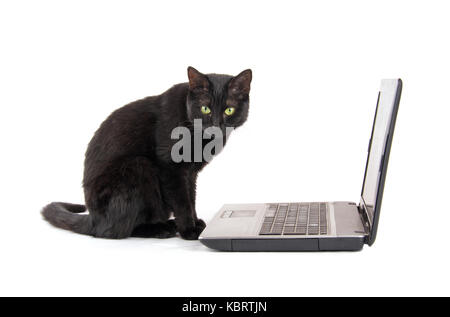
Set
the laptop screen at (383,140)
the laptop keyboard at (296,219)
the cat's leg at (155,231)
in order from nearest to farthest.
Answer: the laptop screen at (383,140), the laptop keyboard at (296,219), the cat's leg at (155,231)

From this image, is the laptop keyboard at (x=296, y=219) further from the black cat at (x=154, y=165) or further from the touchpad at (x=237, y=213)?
the black cat at (x=154, y=165)

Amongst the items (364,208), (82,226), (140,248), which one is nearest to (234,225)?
(140,248)

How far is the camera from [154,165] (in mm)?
2627

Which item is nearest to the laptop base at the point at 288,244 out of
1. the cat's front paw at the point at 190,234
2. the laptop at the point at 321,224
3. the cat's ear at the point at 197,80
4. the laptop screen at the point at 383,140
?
the laptop at the point at 321,224

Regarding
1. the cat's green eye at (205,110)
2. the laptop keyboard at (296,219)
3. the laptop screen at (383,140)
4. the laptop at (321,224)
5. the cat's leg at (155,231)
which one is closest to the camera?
the laptop screen at (383,140)

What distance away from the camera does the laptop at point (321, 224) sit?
208 centimetres

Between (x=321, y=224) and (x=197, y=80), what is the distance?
0.98 metres

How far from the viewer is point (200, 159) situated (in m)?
2.66

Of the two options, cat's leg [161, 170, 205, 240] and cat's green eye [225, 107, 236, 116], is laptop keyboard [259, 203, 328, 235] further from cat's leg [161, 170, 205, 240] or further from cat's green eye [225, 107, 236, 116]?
cat's green eye [225, 107, 236, 116]

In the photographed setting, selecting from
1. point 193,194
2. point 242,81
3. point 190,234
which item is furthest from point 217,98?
point 190,234

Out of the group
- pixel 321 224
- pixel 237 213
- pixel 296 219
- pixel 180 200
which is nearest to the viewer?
pixel 321 224

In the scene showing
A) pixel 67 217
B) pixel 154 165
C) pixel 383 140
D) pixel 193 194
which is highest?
pixel 383 140

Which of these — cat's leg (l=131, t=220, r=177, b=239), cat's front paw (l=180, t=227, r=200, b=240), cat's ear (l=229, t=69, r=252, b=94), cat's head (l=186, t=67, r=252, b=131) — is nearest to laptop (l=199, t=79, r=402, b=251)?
cat's front paw (l=180, t=227, r=200, b=240)

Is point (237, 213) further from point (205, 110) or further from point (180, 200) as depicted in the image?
point (205, 110)
